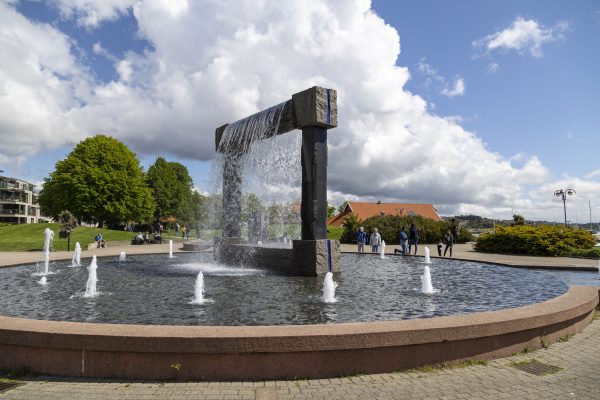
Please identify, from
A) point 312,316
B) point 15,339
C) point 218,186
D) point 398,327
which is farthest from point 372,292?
point 218,186

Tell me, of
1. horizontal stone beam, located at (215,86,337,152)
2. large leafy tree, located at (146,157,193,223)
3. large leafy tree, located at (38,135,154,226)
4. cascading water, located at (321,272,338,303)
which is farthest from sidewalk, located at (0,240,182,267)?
large leafy tree, located at (146,157,193,223)

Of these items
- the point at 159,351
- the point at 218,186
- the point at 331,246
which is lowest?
the point at 159,351

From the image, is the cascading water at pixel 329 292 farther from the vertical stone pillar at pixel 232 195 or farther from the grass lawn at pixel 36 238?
the grass lawn at pixel 36 238

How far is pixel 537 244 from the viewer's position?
82.9 feet

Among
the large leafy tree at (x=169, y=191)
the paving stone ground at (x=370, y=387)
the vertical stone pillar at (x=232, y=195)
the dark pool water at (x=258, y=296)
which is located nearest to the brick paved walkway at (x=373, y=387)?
the paving stone ground at (x=370, y=387)

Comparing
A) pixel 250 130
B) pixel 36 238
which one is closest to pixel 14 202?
pixel 36 238

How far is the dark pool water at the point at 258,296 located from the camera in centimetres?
714

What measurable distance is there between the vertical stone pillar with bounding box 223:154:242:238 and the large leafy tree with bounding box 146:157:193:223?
2082 inches

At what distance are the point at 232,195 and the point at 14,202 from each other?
99.3 meters

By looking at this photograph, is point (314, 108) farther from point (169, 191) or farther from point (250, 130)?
point (169, 191)

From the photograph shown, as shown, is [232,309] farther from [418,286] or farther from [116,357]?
[418,286]

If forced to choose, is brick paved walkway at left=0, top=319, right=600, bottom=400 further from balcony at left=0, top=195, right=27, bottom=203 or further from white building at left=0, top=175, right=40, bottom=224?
balcony at left=0, top=195, right=27, bottom=203

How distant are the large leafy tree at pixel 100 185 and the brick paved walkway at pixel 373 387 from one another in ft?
148

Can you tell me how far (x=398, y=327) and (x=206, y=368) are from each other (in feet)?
7.53
